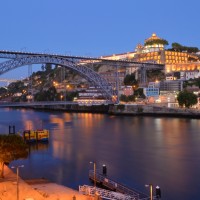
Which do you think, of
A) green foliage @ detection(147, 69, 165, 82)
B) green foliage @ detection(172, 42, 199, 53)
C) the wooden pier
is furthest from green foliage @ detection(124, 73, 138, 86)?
the wooden pier

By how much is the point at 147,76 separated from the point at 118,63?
882 cm

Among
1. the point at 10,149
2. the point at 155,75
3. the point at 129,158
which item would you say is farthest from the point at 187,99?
the point at 10,149

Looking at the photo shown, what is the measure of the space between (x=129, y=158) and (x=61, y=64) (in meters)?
16.4

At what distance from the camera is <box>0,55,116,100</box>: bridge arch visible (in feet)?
79.6

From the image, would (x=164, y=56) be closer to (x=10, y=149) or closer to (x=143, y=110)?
(x=143, y=110)

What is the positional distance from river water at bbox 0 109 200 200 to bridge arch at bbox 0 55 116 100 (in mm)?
6534

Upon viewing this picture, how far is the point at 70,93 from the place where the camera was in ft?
162

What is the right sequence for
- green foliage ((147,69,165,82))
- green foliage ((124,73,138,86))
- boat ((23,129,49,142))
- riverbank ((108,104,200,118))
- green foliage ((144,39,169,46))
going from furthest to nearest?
green foliage ((144,39,169,46)), green foliage ((124,73,138,86)), green foliage ((147,69,165,82)), riverbank ((108,104,200,118)), boat ((23,129,49,142))

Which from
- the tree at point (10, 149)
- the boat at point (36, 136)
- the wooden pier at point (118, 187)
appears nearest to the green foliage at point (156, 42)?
the boat at point (36, 136)

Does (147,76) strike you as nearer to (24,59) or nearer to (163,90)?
(163,90)

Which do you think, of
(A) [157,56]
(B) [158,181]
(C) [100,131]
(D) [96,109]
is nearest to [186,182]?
(B) [158,181]

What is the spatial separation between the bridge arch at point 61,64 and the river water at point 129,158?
6534 millimetres

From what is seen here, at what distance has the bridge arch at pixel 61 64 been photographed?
2425 cm

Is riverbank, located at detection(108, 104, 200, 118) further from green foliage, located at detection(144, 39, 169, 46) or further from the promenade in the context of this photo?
the promenade
